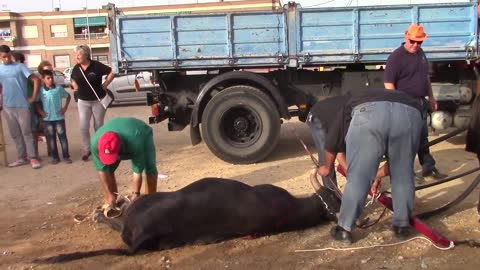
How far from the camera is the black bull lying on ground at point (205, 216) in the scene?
4.24 m

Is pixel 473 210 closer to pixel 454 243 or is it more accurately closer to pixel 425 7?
pixel 454 243

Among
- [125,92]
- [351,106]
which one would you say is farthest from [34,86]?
[125,92]

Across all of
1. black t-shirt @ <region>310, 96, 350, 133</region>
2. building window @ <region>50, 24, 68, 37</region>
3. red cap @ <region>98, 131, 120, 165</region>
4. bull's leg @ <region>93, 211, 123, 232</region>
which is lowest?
bull's leg @ <region>93, 211, 123, 232</region>

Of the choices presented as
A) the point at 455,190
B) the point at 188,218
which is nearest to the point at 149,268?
the point at 188,218

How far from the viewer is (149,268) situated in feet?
13.5

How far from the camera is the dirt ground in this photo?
416 cm

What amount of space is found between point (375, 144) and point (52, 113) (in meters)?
5.60

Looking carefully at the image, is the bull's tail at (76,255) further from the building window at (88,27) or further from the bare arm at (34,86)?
the building window at (88,27)

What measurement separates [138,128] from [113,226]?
0.95m

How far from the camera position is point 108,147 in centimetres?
444

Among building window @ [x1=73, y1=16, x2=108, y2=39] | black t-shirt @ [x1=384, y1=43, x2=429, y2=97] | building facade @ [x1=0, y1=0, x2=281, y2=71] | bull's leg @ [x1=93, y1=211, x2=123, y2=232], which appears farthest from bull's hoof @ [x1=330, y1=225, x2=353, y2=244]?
building window @ [x1=73, y1=16, x2=108, y2=39]

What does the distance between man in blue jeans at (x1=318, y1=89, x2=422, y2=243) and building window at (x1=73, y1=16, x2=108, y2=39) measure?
61.3 m

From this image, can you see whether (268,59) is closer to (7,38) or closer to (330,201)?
(330,201)

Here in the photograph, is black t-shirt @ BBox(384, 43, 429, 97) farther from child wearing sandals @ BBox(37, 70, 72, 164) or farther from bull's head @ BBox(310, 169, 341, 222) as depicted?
child wearing sandals @ BBox(37, 70, 72, 164)
